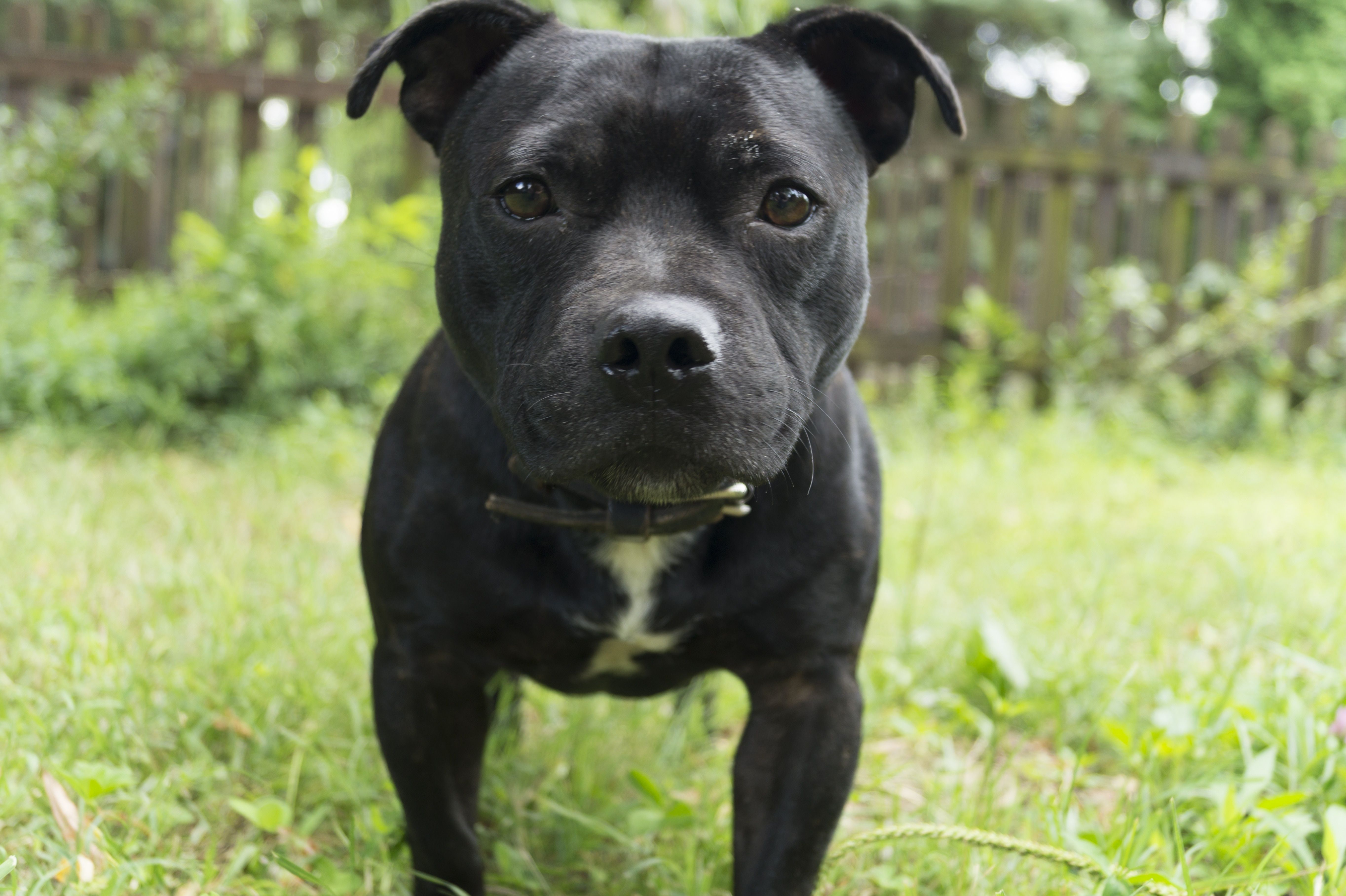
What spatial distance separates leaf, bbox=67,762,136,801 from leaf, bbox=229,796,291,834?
0.18 meters

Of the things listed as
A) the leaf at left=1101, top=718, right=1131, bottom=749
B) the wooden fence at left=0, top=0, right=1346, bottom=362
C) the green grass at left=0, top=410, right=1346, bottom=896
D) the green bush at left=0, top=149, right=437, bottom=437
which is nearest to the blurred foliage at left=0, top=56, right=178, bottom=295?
the green bush at left=0, top=149, right=437, bottom=437

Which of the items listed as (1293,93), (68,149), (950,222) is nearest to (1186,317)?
(950,222)

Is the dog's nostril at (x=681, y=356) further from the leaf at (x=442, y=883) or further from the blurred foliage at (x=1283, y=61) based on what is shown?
the blurred foliage at (x=1283, y=61)

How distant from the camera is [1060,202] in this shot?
7.39 m

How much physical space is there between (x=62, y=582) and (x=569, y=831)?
149 cm

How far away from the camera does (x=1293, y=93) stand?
54.7 ft

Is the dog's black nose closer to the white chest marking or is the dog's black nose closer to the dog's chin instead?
the dog's chin

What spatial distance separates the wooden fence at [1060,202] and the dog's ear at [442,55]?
519 centimetres

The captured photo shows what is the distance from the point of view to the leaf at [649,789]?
82.6 inches

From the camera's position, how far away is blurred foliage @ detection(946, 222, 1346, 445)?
6559mm

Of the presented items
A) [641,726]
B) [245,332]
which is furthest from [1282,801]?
[245,332]

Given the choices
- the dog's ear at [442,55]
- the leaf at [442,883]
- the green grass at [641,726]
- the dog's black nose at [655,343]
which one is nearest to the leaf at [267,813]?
the green grass at [641,726]

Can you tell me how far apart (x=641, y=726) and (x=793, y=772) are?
0.81 metres

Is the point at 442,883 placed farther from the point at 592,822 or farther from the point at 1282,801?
the point at 1282,801
